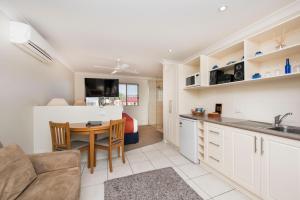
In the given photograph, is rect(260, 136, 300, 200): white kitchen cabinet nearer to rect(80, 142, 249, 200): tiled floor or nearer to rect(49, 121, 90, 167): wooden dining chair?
rect(80, 142, 249, 200): tiled floor

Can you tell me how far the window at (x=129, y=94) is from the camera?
5.81m

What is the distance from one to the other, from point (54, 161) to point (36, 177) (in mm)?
199

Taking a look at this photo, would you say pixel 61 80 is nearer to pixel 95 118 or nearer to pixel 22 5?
pixel 95 118

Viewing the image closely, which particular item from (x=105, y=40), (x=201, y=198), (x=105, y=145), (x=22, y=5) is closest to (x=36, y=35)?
(x=22, y=5)

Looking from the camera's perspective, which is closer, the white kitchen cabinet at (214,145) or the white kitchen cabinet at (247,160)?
the white kitchen cabinet at (247,160)

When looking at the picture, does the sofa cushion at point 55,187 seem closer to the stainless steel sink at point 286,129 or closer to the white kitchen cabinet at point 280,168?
the white kitchen cabinet at point 280,168

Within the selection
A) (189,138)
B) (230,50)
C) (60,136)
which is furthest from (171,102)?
(60,136)

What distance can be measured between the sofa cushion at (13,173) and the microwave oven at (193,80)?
2799 millimetres

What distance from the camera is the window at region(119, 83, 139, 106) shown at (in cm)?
581

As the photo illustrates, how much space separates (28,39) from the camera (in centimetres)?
175

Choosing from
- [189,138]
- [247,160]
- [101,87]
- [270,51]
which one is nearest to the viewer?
[247,160]

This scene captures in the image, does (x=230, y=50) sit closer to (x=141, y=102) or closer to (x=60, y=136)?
(x=60, y=136)

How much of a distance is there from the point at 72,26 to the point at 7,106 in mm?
1396

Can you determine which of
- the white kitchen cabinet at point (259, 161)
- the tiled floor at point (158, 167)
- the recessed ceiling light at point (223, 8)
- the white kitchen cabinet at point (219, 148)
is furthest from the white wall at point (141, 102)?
the recessed ceiling light at point (223, 8)
